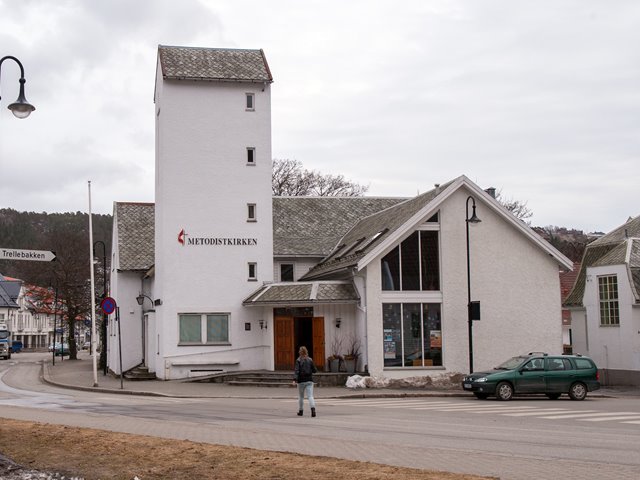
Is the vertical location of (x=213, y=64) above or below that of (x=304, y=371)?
above

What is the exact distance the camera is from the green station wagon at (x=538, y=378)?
27.5 metres

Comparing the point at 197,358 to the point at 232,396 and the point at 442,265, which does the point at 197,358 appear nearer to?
the point at 232,396

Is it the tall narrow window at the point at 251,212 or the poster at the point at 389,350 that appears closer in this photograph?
the poster at the point at 389,350

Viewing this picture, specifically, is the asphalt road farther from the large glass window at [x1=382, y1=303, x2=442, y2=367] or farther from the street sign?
the large glass window at [x1=382, y1=303, x2=442, y2=367]

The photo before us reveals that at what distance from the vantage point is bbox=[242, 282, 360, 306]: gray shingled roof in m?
34.8

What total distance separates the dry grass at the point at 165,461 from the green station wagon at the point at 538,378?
16.0 meters

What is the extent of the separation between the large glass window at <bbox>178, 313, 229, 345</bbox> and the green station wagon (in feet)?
45.1

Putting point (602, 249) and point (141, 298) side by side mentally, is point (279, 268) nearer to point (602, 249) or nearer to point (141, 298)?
point (141, 298)

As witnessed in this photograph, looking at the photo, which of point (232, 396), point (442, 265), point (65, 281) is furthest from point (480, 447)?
point (65, 281)

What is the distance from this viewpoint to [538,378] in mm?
27688

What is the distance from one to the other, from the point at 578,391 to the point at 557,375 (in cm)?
101

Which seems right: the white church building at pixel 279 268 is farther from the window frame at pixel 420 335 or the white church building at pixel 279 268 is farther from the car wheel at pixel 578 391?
the car wheel at pixel 578 391

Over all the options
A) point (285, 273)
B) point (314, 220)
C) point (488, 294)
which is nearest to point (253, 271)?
point (285, 273)

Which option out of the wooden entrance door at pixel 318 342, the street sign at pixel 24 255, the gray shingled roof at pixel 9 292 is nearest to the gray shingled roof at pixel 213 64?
the wooden entrance door at pixel 318 342
